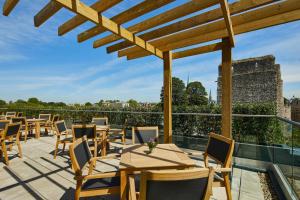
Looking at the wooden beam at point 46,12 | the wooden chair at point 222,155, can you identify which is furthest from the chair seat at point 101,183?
the wooden beam at point 46,12

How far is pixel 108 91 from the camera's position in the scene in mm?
23344

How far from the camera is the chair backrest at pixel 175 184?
1.14 meters

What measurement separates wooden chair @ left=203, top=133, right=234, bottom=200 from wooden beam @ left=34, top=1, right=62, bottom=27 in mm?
2348

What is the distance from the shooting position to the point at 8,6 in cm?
185

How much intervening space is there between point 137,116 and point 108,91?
17.5m

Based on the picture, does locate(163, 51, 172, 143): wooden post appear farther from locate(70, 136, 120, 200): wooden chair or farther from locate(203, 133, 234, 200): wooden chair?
locate(70, 136, 120, 200): wooden chair

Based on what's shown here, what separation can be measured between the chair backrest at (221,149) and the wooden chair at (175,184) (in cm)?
94

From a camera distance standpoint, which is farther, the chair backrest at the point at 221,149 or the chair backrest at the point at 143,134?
the chair backrest at the point at 143,134

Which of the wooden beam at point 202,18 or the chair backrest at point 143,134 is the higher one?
the wooden beam at point 202,18

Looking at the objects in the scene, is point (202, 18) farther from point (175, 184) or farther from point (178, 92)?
point (178, 92)

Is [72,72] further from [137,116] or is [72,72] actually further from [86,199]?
[86,199]

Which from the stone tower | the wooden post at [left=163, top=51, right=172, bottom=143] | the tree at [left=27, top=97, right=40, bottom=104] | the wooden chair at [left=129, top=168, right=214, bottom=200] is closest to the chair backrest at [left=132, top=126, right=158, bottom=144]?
the wooden post at [left=163, top=51, right=172, bottom=143]

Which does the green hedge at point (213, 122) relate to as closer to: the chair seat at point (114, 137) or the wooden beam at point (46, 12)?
the chair seat at point (114, 137)

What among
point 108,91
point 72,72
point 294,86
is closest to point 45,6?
point 72,72
